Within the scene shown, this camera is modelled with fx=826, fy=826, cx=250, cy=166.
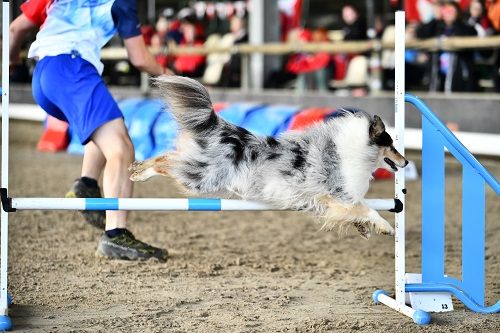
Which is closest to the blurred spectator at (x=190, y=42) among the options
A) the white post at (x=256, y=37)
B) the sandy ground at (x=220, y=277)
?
the white post at (x=256, y=37)

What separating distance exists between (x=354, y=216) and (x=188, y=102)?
958mm

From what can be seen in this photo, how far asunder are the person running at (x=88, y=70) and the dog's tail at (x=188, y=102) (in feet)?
3.09

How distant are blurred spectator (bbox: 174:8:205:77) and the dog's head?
33.3 ft

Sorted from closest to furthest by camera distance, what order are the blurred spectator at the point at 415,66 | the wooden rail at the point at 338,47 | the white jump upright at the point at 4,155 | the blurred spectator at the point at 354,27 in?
the white jump upright at the point at 4,155 < the wooden rail at the point at 338,47 < the blurred spectator at the point at 415,66 < the blurred spectator at the point at 354,27

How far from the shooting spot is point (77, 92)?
15.7 ft

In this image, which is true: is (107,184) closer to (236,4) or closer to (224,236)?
(224,236)

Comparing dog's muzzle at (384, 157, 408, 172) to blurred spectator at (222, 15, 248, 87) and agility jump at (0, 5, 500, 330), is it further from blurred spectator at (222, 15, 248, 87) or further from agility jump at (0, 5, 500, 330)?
blurred spectator at (222, 15, 248, 87)

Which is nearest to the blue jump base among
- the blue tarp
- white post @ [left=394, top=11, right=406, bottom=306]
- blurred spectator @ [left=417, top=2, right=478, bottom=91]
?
white post @ [left=394, top=11, right=406, bottom=306]

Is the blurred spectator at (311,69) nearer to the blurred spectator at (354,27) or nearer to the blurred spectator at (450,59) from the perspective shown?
the blurred spectator at (354,27)

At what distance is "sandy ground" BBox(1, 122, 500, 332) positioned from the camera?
3934 mm

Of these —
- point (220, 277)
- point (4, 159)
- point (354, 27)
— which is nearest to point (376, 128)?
point (220, 277)

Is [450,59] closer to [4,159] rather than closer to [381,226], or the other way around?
[381,226]

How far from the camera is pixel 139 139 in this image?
1084 cm

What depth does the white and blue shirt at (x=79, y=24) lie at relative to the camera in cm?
485
